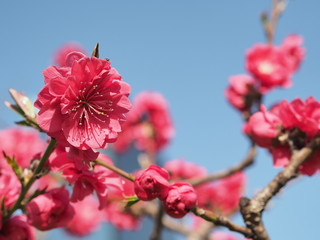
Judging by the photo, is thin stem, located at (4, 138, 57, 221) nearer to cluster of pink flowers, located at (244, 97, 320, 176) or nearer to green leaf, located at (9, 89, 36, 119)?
green leaf, located at (9, 89, 36, 119)

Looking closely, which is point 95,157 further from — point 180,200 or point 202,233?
point 202,233

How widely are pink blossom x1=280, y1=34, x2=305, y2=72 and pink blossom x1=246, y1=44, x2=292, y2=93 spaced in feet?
0.94

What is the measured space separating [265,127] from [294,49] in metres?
1.84

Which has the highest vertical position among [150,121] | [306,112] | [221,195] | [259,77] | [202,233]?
[150,121]

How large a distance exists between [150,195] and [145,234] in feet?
29.9

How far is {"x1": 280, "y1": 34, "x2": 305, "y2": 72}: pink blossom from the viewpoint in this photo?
2973mm

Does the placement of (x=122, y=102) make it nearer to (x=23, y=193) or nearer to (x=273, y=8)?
(x=23, y=193)

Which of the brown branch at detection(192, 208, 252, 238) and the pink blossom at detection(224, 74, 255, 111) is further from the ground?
the pink blossom at detection(224, 74, 255, 111)

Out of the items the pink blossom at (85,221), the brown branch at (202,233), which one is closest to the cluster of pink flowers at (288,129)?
the brown branch at (202,233)

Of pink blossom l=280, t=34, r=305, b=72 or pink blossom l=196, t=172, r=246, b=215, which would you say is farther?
pink blossom l=196, t=172, r=246, b=215

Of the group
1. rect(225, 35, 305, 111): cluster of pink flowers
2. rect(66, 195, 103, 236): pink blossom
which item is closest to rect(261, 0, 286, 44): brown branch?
rect(225, 35, 305, 111): cluster of pink flowers

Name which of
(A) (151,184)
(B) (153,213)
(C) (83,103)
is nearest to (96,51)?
(C) (83,103)

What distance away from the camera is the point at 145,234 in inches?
389

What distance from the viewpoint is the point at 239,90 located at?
2615 millimetres
